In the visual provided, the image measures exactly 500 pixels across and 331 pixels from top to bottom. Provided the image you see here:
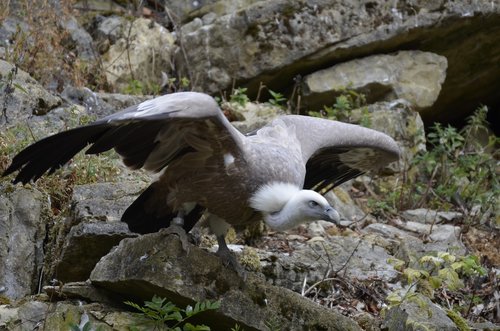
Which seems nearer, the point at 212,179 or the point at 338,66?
the point at 212,179

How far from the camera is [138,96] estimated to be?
26.3 ft

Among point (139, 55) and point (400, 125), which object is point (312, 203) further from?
point (139, 55)

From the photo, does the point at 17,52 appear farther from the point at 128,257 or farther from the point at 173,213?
the point at 128,257

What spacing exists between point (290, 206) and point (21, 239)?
1662mm

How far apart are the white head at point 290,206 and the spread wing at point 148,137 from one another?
0.28 m

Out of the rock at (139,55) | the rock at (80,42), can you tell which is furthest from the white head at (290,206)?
the rock at (80,42)

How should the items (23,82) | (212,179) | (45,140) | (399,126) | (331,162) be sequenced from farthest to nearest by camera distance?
1. (399,126)
2. (23,82)
3. (331,162)
4. (212,179)
5. (45,140)

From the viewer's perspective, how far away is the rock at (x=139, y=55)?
352 inches

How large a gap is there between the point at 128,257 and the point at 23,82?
9.42 feet

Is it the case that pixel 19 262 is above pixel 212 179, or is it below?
below

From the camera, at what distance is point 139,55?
9180 mm

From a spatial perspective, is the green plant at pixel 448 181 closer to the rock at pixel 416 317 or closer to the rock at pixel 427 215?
the rock at pixel 427 215

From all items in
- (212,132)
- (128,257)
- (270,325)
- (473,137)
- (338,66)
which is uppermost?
(212,132)

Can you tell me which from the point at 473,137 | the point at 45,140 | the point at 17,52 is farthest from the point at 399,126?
the point at 45,140
